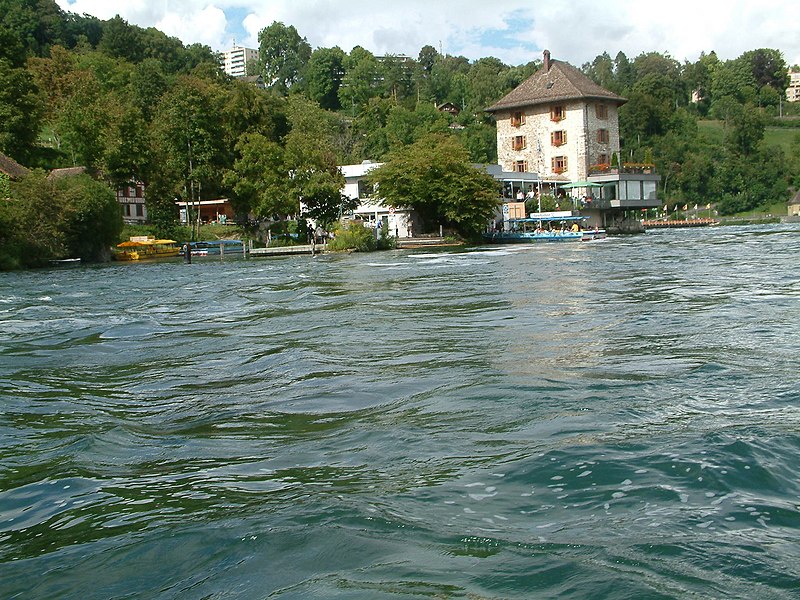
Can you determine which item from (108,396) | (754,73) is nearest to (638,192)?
(108,396)

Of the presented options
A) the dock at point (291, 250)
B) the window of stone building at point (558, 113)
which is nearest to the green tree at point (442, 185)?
the dock at point (291, 250)

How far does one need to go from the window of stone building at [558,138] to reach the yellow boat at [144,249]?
3209cm

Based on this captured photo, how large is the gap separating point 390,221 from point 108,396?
50785 mm

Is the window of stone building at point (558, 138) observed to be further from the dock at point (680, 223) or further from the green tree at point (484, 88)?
the green tree at point (484, 88)

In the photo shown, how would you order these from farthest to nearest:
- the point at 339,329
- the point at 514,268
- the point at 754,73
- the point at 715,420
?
1. the point at 754,73
2. the point at 514,268
3. the point at 339,329
4. the point at 715,420

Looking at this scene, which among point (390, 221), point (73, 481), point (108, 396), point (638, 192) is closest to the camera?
point (73, 481)

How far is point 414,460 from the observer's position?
5.86 meters

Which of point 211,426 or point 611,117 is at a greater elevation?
point 611,117

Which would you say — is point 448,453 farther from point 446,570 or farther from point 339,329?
point 339,329

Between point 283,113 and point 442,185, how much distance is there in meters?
23.1

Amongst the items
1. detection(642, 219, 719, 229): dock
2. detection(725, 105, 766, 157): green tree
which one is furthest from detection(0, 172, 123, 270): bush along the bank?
detection(725, 105, 766, 157): green tree

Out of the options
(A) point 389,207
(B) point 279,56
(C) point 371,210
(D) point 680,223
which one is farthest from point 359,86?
(A) point 389,207

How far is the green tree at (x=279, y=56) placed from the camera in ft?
472

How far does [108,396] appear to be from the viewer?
8719 millimetres
